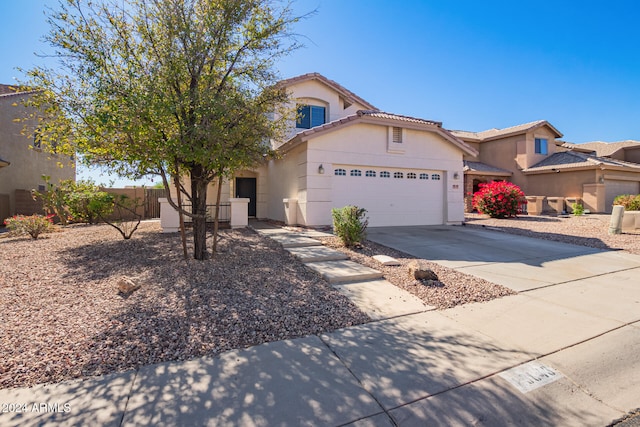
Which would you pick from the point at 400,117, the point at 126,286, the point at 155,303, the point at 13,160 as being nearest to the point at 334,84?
the point at 400,117

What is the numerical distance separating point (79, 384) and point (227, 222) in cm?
965

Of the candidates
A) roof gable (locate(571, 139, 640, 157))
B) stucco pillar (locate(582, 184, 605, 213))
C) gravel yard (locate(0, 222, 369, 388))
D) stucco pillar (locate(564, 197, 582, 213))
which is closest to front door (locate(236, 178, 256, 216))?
gravel yard (locate(0, 222, 369, 388))

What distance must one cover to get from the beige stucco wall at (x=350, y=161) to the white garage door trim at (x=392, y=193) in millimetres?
251

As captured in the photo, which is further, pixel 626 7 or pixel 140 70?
pixel 626 7

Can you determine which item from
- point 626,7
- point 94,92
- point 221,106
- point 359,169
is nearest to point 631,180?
point 626,7

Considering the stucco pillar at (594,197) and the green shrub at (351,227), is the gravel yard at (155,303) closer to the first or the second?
the green shrub at (351,227)

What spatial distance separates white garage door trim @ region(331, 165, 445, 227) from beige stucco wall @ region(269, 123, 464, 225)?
0.25 metres

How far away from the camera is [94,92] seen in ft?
16.8

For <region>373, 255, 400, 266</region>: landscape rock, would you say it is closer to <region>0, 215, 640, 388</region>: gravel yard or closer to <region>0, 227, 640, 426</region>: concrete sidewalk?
<region>0, 215, 640, 388</region>: gravel yard

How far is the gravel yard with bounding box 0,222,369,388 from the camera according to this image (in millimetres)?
3033

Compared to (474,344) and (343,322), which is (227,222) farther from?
(474,344)

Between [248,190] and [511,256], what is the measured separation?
12020 millimetres

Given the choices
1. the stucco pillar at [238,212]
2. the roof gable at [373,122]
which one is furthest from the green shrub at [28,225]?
the roof gable at [373,122]

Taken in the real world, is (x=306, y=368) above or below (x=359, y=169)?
below
